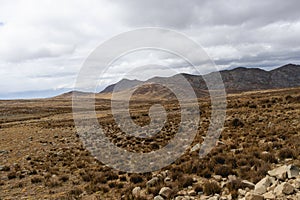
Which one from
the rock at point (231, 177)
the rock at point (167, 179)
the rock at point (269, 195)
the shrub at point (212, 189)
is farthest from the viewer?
the rock at point (167, 179)

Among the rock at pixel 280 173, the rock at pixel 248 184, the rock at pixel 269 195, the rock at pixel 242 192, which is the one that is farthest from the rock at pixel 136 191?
the rock at pixel 280 173

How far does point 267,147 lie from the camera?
1312 centimetres

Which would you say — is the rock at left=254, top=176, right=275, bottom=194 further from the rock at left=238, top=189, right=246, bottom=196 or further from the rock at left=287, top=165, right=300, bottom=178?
the rock at left=287, top=165, right=300, bottom=178

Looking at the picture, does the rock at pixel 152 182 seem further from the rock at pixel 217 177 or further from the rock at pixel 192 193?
the rock at pixel 217 177

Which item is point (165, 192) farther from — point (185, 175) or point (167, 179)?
point (185, 175)

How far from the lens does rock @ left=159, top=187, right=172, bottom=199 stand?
9.07 metres

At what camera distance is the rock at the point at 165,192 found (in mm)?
9073

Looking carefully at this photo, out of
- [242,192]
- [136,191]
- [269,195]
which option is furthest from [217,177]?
[269,195]

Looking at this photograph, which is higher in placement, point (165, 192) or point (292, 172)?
point (292, 172)

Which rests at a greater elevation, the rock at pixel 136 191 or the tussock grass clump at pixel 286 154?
the tussock grass clump at pixel 286 154

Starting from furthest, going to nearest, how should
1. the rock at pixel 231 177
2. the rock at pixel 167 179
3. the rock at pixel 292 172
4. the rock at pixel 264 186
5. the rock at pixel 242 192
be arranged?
1. the rock at pixel 167 179
2. the rock at pixel 231 177
3. the rock at pixel 242 192
4. the rock at pixel 292 172
5. the rock at pixel 264 186

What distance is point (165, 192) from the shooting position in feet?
30.3

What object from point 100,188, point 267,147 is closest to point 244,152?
point 267,147

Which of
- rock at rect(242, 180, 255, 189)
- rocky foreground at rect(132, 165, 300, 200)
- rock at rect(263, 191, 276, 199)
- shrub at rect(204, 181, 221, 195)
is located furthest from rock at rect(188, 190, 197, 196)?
rock at rect(263, 191, 276, 199)
